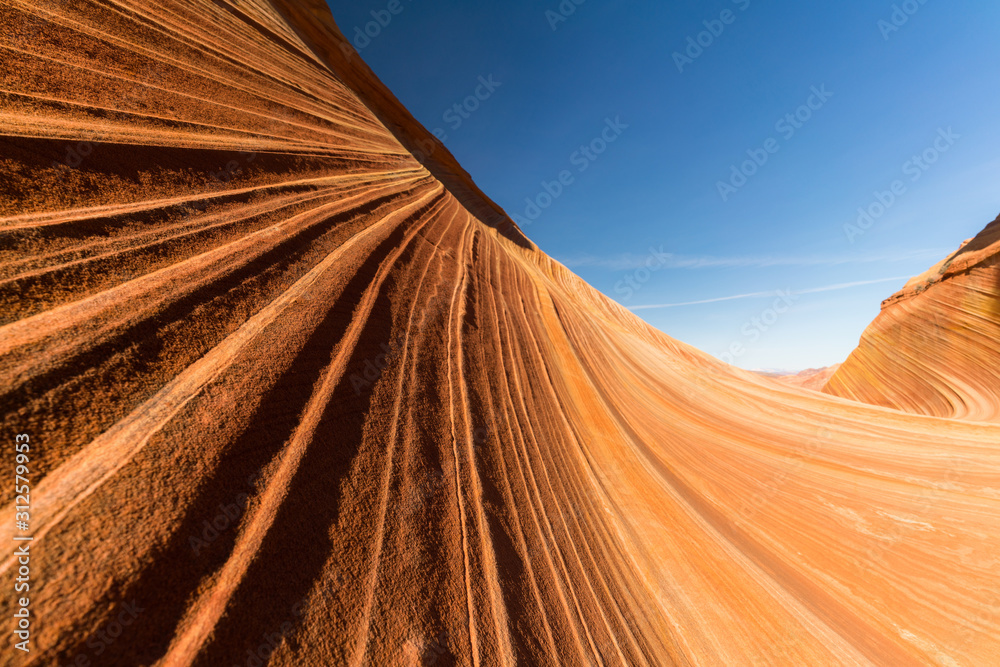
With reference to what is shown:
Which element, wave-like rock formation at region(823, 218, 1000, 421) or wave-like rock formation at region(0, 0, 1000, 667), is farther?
wave-like rock formation at region(823, 218, 1000, 421)

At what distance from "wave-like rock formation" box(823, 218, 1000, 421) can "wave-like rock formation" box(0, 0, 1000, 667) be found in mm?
8153

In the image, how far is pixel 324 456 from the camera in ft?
4.88

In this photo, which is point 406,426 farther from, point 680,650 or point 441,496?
point 680,650

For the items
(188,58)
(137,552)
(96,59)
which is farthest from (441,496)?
(188,58)

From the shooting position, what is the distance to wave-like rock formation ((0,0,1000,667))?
1.02 metres

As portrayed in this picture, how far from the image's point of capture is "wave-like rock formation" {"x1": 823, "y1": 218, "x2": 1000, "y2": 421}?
28.4 feet

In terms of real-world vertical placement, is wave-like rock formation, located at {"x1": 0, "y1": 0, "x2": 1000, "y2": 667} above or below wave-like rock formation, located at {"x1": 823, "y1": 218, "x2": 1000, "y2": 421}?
below

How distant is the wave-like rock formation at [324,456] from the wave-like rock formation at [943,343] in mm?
8153

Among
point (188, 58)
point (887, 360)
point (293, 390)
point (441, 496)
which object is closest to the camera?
point (293, 390)

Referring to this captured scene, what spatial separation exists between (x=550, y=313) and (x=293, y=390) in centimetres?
359

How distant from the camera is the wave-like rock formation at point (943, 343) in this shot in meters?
8.65

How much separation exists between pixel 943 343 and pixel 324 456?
1530 cm

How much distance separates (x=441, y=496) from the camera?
1749mm

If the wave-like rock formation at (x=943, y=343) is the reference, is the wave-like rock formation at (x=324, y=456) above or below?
below
